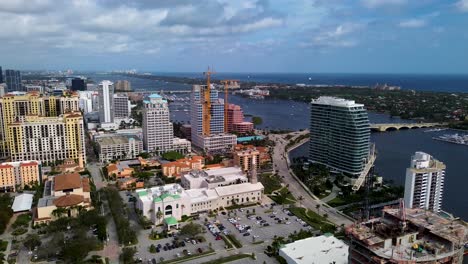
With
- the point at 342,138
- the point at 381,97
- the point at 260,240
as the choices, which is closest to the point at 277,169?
the point at 342,138

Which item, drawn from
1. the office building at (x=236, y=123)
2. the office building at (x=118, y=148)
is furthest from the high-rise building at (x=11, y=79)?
the office building at (x=236, y=123)

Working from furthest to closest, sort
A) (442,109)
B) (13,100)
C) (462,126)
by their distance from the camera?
(442,109)
(462,126)
(13,100)

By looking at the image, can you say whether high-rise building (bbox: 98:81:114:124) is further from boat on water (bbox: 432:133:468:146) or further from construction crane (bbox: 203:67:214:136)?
boat on water (bbox: 432:133:468:146)

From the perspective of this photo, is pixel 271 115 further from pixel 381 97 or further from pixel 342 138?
pixel 342 138

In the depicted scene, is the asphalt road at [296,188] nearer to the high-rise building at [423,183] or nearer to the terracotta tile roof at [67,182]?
the high-rise building at [423,183]

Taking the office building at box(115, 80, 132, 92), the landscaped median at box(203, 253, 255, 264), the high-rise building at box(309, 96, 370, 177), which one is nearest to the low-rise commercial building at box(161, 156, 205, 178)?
the high-rise building at box(309, 96, 370, 177)
